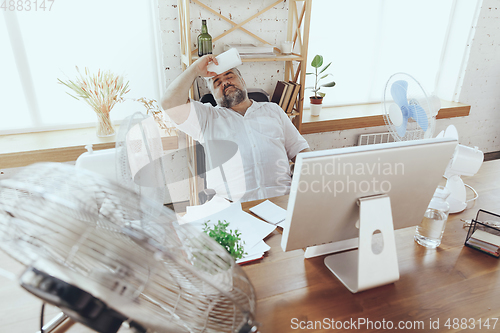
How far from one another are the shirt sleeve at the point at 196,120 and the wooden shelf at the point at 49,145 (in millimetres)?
393

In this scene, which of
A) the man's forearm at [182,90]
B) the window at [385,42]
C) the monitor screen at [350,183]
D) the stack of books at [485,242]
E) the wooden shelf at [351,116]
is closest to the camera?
the monitor screen at [350,183]

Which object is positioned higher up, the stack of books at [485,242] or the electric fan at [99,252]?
the electric fan at [99,252]

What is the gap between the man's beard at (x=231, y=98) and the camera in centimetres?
205

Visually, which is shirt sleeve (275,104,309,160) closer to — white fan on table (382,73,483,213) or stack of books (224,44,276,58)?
stack of books (224,44,276,58)

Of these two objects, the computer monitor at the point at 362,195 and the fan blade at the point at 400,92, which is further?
the fan blade at the point at 400,92

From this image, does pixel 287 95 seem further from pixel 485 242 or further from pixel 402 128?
pixel 485 242

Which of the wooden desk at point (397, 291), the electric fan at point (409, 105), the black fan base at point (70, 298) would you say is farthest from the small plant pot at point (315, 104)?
the black fan base at point (70, 298)

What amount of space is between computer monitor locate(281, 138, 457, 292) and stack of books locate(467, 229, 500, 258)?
0.94 feet

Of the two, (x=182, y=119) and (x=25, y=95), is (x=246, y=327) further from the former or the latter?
(x=25, y=95)

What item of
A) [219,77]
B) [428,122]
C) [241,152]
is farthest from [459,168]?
[219,77]

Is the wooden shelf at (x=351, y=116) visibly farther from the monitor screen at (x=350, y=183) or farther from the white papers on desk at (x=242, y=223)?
the monitor screen at (x=350, y=183)

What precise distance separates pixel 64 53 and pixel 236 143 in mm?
1384

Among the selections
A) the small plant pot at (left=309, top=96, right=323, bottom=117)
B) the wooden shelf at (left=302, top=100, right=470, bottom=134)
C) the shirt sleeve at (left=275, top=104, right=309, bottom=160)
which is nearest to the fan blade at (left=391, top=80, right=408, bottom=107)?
the shirt sleeve at (left=275, top=104, right=309, bottom=160)

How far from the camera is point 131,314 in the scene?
1.75 ft
